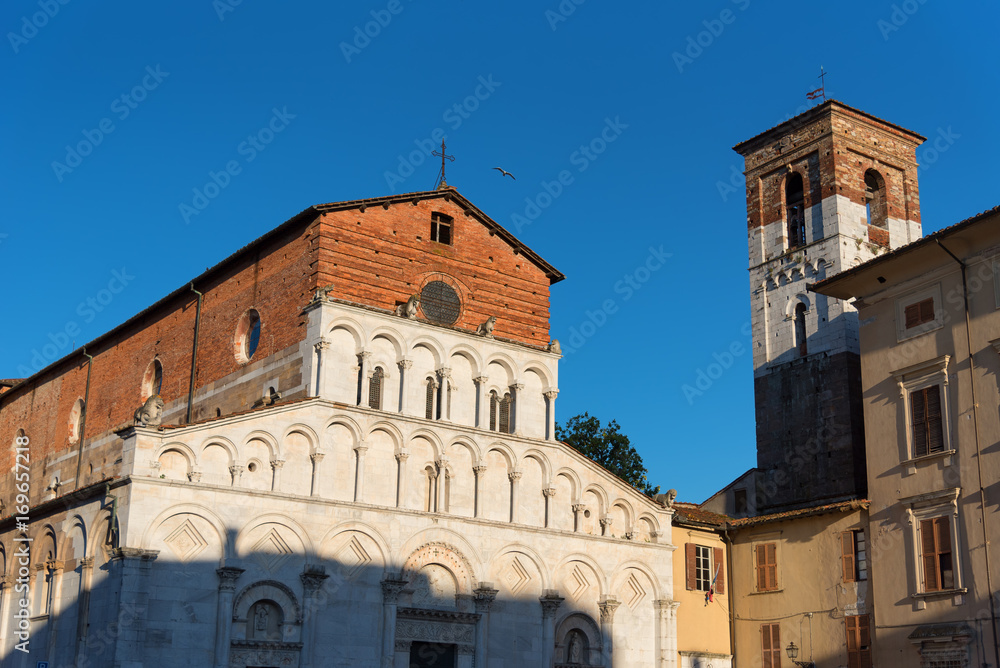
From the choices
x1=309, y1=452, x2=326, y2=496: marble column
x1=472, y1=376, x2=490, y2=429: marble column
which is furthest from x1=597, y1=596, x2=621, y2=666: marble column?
x1=309, y1=452, x2=326, y2=496: marble column

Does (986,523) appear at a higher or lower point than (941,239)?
lower

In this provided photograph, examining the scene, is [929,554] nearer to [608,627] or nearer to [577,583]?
[608,627]

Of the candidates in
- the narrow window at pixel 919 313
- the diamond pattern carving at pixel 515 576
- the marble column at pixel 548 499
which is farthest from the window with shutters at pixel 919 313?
the diamond pattern carving at pixel 515 576

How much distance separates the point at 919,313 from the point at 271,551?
16.8 meters

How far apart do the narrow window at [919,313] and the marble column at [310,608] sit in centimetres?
1565

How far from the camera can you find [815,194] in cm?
3766

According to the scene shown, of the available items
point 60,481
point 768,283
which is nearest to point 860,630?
point 768,283

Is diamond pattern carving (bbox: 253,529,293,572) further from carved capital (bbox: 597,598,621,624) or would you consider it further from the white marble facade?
carved capital (bbox: 597,598,621,624)

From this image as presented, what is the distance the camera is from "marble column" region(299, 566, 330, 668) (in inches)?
974

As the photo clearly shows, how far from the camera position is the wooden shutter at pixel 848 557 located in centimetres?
2769

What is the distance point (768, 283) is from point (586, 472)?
481 inches

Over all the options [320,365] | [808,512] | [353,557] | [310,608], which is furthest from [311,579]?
[808,512]

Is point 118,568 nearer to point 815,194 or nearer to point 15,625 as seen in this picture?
point 15,625

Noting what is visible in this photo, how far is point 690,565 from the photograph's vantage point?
31.8 meters
